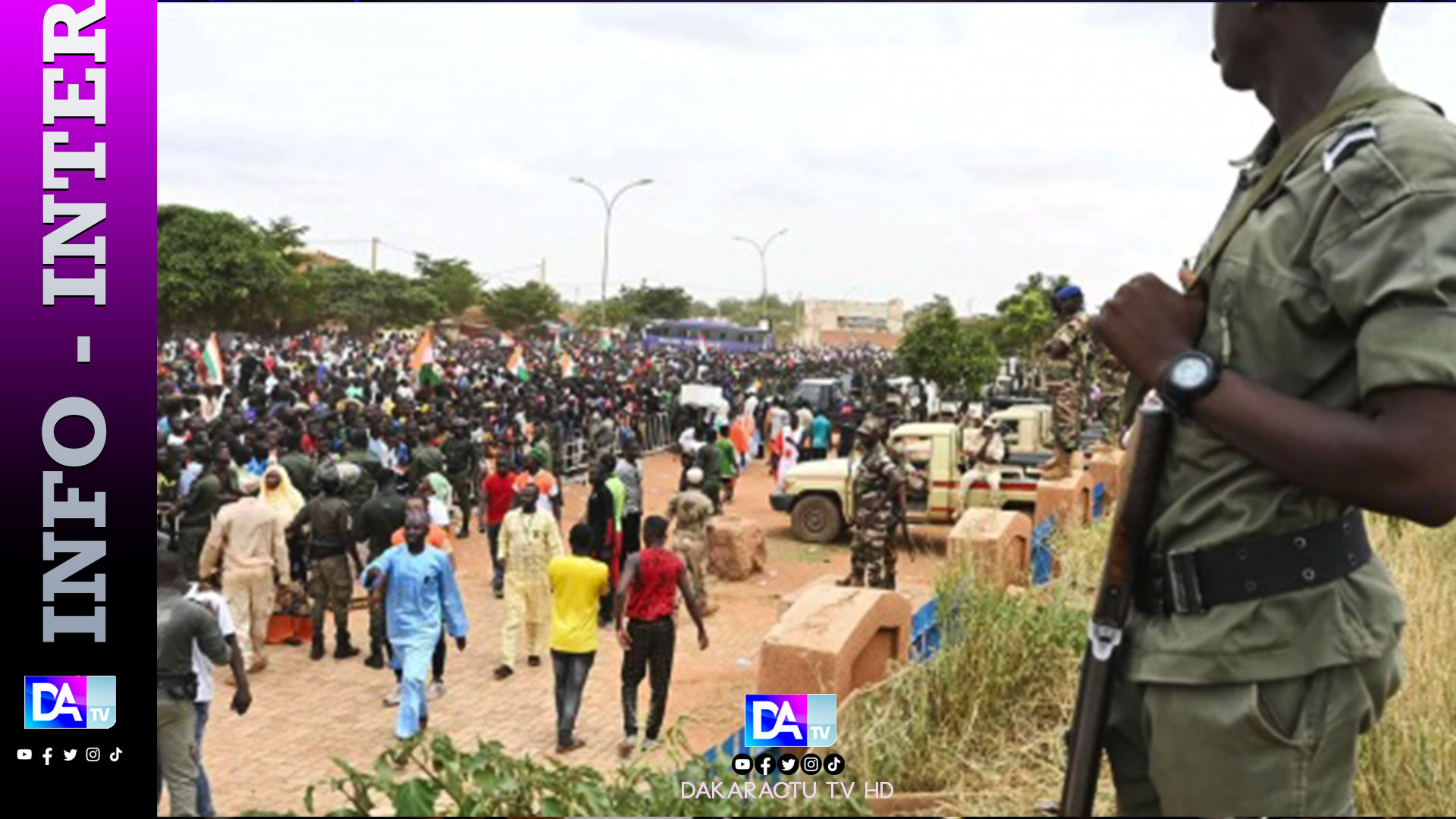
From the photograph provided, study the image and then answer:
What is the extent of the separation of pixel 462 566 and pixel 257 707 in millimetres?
4608

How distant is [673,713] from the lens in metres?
7.82

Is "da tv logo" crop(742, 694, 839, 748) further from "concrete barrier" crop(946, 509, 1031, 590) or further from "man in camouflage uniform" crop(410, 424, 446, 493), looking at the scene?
"man in camouflage uniform" crop(410, 424, 446, 493)

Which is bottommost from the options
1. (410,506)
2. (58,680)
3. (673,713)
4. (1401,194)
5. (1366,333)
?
(673,713)

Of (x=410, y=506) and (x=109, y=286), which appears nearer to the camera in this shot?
(x=109, y=286)

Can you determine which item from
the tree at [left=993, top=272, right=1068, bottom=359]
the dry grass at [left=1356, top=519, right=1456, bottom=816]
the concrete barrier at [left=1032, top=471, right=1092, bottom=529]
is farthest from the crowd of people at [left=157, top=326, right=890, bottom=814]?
the tree at [left=993, top=272, right=1068, bottom=359]

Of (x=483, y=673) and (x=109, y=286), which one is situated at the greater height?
(x=109, y=286)

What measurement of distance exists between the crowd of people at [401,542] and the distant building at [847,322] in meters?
74.7

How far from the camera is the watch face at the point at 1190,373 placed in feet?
5.03

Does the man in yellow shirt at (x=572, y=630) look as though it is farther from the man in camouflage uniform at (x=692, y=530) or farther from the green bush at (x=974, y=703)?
the green bush at (x=974, y=703)

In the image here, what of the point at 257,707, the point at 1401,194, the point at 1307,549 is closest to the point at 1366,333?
the point at 1401,194

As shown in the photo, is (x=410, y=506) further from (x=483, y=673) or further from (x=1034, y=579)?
(x=1034, y=579)

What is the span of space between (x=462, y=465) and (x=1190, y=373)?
12.4 m

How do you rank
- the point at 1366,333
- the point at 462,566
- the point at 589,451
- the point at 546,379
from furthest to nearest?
the point at 546,379 → the point at 589,451 → the point at 462,566 → the point at 1366,333

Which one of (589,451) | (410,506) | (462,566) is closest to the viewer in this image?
(410,506)
